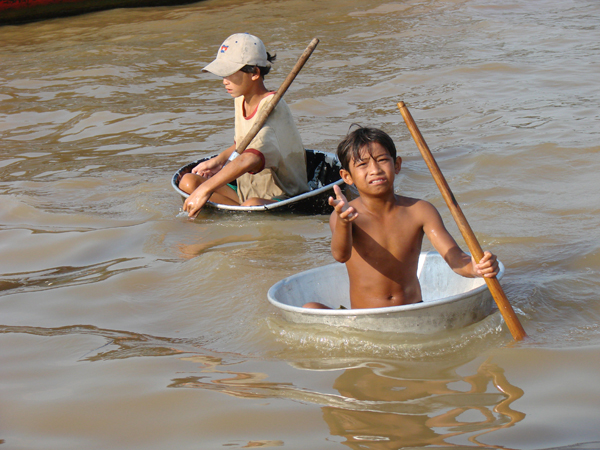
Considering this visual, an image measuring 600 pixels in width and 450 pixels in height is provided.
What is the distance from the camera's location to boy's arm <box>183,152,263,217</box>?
12.8 feet

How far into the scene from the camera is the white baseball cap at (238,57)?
398 centimetres

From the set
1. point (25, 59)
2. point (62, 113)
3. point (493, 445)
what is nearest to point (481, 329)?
point (493, 445)

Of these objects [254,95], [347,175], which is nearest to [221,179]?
[254,95]

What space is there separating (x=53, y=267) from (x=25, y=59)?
6918mm

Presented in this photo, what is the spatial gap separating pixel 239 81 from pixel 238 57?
0.48 ft

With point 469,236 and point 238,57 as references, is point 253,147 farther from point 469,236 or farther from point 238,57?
point 469,236

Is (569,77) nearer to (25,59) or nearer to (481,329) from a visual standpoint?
(481,329)

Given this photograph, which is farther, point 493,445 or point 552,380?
point 552,380

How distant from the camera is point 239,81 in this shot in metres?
4.06

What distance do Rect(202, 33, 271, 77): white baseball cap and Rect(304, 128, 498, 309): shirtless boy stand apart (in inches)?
61.2

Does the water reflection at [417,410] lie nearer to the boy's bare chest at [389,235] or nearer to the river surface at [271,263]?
the river surface at [271,263]

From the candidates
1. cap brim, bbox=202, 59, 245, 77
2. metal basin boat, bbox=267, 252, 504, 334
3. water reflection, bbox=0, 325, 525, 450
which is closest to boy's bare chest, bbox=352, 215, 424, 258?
metal basin boat, bbox=267, 252, 504, 334

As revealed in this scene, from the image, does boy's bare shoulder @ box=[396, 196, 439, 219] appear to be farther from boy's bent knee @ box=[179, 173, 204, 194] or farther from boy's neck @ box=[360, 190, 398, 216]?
boy's bent knee @ box=[179, 173, 204, 194]

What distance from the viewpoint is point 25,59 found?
31.1ft
